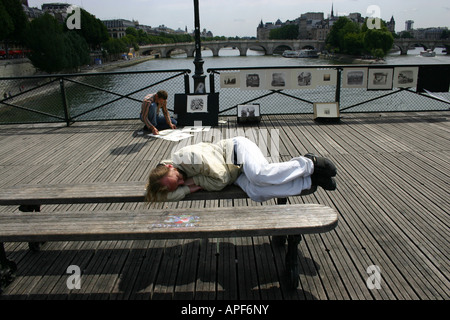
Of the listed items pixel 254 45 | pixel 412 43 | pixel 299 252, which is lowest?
pixel 299 252

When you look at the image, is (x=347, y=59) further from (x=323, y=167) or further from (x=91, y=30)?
(x=323, y=167)

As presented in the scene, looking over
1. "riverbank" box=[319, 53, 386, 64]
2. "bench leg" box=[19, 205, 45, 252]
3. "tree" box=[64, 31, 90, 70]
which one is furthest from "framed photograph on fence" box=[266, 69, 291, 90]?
"riverbank" box=[319, 53, 386, 64]

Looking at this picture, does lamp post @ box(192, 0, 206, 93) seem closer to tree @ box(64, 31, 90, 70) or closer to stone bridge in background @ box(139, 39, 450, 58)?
tree @ box(64, 31, 90, 70)

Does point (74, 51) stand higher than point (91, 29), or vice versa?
point (91, 29)

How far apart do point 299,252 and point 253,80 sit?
5453 mm

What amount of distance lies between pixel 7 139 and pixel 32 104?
29.0 metres

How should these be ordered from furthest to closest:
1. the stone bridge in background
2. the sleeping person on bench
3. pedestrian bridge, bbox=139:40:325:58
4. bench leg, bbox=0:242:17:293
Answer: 1. pedestrian bridge, bbox=139:40:325:58
2. the stone bridge in background
3. the sleeping person on bench
4. bench leg, bbox=0:242:17:293

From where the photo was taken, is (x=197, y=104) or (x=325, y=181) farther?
(x=197, y=104)

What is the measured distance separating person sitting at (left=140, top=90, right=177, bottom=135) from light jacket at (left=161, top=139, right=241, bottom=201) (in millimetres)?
3763

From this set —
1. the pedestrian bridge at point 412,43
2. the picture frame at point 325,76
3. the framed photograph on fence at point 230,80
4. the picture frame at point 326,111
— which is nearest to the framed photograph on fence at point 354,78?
the picture frame at point 325,76

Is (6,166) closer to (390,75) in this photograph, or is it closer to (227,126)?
(227,126)

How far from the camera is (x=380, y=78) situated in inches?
317

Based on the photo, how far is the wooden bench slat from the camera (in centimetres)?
307

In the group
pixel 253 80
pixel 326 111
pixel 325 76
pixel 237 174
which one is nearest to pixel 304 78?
pixel 325 76
